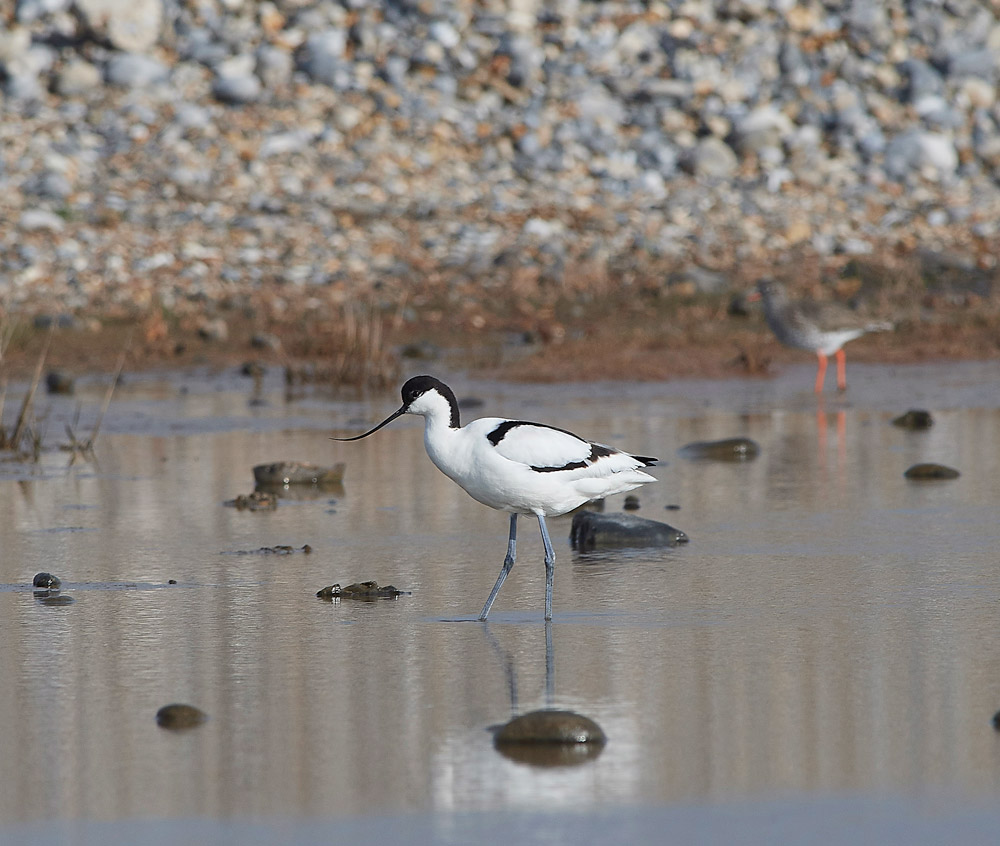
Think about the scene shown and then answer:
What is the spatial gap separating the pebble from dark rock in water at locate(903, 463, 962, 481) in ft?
30.7

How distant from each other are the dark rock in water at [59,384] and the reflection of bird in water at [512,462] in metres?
8.63

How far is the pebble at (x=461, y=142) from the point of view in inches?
778

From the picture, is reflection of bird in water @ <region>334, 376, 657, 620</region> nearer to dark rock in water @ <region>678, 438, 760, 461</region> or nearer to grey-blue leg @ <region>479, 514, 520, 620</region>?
grey-blue leg @ <region>479, 514, 520, 620</region>

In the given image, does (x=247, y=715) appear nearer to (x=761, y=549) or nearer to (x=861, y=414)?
(x=761, y=549)

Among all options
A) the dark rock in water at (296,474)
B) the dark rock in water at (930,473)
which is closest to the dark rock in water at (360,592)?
the dark rock in water at (296,474)

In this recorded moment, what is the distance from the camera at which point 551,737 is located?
15.5 ft

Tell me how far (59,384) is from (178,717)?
33.1 feet

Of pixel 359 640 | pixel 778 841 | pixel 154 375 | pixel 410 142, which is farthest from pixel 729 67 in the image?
pixel 778 841

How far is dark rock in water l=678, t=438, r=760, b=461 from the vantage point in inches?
419

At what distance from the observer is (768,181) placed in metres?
22.7

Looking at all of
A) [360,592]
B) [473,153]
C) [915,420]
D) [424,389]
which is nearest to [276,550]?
[360,592]

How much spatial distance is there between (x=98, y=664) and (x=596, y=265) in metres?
14.2

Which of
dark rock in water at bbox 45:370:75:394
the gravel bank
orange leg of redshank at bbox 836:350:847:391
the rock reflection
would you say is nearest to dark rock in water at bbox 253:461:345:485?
the rock reflection

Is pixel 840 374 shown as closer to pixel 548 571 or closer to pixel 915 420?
pixel 915 420
